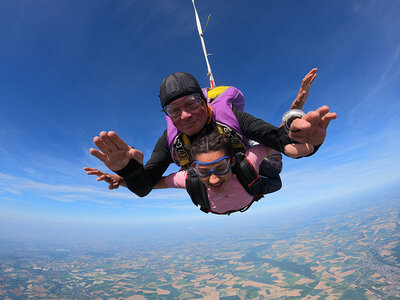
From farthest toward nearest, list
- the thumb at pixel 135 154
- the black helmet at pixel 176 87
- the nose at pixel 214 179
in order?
the nose at pixel 214 179 → the black helmet at pixel 176 87 → the thumb at pixel 135 154

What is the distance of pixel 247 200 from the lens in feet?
8.32

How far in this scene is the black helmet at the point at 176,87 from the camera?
6.73 feet

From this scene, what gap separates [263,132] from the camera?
6.40 ft

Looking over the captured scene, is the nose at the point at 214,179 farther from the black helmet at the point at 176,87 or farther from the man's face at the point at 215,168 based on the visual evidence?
the black helmet at the point at 176,87

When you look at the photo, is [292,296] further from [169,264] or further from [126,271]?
[126,271]

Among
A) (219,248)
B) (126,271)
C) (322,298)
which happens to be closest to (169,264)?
(126,271)

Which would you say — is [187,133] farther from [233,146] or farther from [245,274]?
[245,274]

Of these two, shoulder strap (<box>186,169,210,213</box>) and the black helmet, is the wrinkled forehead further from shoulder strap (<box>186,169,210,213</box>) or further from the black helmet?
shoulder strap (<box>186,169,210,213</box>)

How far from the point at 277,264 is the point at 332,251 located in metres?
30.9

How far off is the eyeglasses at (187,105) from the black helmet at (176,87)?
5 centimetres

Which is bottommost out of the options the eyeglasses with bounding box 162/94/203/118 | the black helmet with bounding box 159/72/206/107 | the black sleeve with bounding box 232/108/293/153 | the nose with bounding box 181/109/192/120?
the black sleeve with bounding box 232/108/293/153

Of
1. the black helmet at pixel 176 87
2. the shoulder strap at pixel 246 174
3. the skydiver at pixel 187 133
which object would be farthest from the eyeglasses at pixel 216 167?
the black helmet at pixel 176 87

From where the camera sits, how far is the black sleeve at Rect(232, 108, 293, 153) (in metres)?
1.80

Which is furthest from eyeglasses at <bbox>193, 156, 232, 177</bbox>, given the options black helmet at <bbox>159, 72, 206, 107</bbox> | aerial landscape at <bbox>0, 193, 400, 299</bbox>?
aerial landscape at <bbox>0, 193, 400, 299</bbox>
